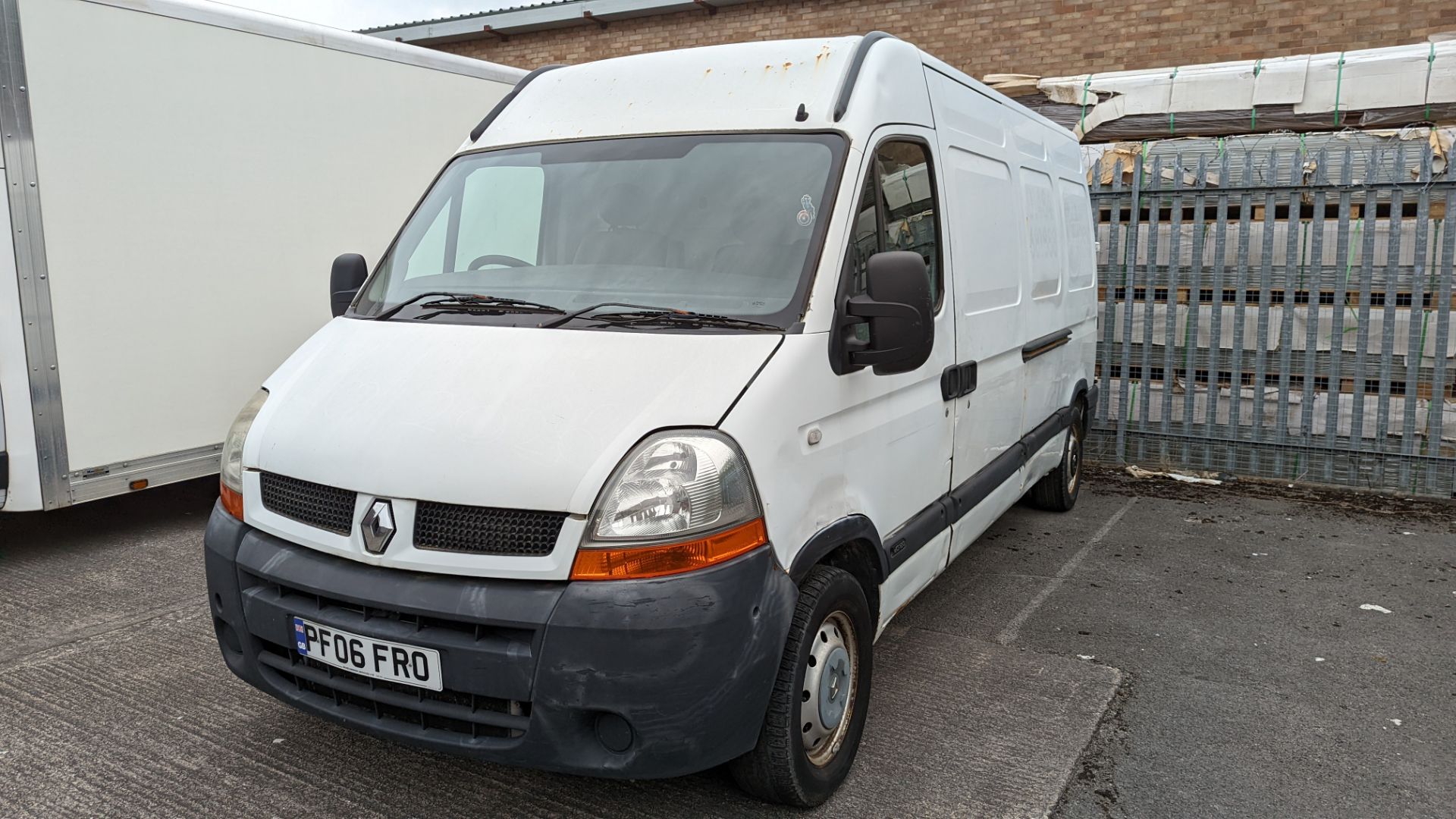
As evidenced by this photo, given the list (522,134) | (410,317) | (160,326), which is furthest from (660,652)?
(160,326)

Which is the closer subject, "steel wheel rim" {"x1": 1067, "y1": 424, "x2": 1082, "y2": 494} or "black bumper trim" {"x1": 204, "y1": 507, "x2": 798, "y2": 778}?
"black bumper trim" {"x1": 204, "y1": 507, "x2": 798, "y2": 778}

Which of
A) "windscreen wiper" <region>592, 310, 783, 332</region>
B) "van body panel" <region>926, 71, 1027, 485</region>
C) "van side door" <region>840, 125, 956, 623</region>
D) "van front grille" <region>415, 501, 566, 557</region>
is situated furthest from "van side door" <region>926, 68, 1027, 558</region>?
"van front grille" <region>415, 501, 566, 557</region>

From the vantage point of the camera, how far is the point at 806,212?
334cm

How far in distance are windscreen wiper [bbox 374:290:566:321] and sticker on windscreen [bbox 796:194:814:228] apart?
803 mm

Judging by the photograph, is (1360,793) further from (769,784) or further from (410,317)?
(410,317)

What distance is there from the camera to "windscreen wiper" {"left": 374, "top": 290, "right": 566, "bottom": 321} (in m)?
3.36

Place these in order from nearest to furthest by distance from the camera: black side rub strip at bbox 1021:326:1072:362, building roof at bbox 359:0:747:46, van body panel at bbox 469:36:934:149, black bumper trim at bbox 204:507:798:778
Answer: black bumper trim at bbox 204:507:798:778
van body panel at bbox 469:36:934:149
black side rub strip at bbox 1021:326:1072:362
building roof at bbox 359:0:747:46

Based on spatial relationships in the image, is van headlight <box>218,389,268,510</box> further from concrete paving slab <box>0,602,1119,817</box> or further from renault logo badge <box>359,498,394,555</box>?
concrete paving slab <box>0,602,1119,817</box>

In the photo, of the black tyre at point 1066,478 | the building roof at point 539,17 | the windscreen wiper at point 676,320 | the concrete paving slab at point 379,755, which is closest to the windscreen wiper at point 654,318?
the windscreen wiper at point 676,320

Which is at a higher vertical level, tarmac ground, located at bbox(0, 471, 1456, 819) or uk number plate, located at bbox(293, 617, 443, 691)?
uk number plate, located at bbox(293, 617, 443, 691)

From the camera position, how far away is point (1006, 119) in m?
5.09

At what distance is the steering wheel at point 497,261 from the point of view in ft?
12.0

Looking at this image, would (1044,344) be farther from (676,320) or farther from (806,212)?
(676,320)

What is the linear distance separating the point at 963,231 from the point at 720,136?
1145 mm
